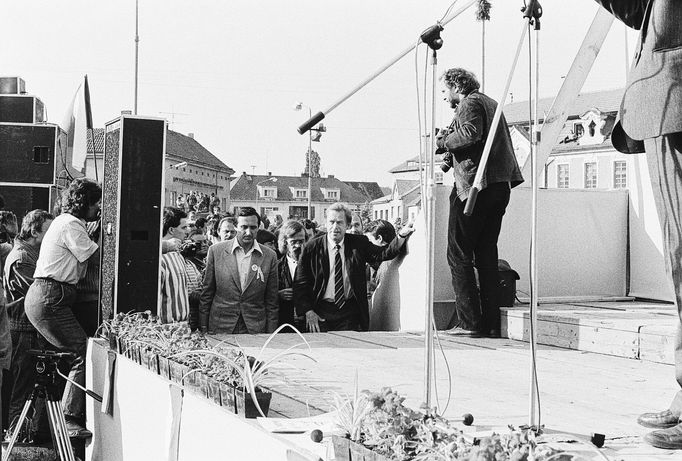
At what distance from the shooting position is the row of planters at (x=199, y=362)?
3471 millimetres

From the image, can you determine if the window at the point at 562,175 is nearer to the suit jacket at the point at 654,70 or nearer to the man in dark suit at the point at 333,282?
the man in dark suit at the point at 333,282

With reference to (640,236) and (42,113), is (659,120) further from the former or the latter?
(42,113)

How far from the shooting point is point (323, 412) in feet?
12.0

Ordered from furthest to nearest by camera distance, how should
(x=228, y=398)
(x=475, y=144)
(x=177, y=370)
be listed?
(x=475, y=144), (x=177, y=370), (x=228, y=398)

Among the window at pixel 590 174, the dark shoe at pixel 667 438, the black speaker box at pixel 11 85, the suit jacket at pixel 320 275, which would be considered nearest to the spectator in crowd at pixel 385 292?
the suit jacket at pixel 320 275

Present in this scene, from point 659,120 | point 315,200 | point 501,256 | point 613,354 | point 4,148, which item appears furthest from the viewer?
point 315,200

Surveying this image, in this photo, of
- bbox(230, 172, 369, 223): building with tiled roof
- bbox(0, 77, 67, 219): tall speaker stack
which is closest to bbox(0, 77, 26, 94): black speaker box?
bbox(0, 77, 67, 219): tall speaker stack

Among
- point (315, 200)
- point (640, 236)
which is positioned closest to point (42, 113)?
point (640, 236)

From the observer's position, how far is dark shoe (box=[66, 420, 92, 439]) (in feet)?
21.7

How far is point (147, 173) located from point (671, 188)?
4091mm

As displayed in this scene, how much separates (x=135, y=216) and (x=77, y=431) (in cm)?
174

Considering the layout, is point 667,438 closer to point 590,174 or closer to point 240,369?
point 240,369

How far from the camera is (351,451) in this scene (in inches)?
99.0

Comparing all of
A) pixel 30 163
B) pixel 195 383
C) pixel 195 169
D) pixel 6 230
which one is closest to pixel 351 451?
pixel 195 383
